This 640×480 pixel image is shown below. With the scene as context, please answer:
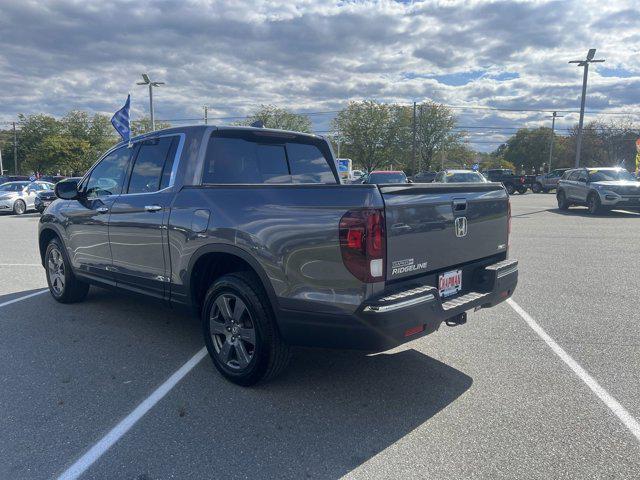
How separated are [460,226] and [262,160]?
1897mm

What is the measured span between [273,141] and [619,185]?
54.2 ft

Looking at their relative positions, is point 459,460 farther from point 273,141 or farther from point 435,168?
point 435,168

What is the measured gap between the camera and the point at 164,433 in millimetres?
3104

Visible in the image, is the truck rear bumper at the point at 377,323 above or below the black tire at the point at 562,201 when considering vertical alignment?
above

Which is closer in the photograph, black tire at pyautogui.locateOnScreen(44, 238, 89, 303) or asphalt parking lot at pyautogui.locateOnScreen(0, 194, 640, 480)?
asphalt parking lot at pyautogui.locateOnScreen(0, 194, 640, 480)

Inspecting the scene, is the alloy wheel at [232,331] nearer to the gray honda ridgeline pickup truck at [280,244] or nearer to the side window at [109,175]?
the gray honda ridgeline pickup truck at [280,244]

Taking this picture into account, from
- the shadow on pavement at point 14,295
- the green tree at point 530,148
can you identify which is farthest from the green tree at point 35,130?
the green tree at point 530,148

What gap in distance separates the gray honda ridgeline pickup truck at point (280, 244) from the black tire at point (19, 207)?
19248 millimetres

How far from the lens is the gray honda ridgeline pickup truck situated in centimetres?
305

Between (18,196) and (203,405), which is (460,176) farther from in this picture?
(18,196)

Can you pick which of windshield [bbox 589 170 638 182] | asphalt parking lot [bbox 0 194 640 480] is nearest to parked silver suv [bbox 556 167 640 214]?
windshield [bbox 589 170 638 182]

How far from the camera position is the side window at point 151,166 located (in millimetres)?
4406

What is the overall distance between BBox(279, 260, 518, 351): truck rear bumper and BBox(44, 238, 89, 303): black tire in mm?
3707

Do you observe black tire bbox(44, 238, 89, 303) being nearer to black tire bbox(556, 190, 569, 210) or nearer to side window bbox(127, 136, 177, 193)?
side window bbox(127, 136, 177, 193)
